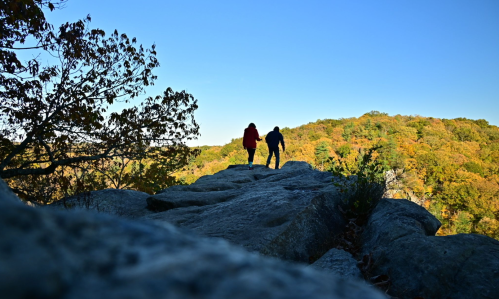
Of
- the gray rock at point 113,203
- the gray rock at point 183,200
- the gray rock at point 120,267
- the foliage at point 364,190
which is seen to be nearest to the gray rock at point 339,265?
the foliage at point 364,190

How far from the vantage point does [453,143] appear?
78.8 meters

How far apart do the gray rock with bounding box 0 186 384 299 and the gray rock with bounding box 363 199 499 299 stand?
3438 mm

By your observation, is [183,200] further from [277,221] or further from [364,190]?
[364,190]

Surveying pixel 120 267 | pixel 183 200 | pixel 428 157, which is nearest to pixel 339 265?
pixel 120 267

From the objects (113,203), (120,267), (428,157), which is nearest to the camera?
(120,267)

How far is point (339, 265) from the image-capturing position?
383 cm

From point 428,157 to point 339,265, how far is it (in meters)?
71.7

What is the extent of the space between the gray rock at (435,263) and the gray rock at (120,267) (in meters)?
3.44

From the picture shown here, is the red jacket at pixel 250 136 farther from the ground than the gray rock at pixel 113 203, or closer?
farther from the ground

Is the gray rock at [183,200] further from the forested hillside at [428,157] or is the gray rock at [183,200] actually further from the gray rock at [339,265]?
the forested hillside at [428,157]

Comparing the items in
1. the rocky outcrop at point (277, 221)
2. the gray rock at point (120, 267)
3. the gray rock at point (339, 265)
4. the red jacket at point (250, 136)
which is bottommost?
the gray rock at point (339, 265)

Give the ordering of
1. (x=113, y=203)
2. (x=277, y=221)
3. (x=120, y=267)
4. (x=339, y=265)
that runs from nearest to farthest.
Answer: (x=120, y=267)
(x=339, y=265)
(x=277, y=221)
(x=113, y=203)

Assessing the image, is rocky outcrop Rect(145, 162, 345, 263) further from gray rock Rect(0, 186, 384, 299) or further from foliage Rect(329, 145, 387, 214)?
gray rock Rect(0, 186, 384, 299)

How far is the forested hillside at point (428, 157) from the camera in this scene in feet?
168
